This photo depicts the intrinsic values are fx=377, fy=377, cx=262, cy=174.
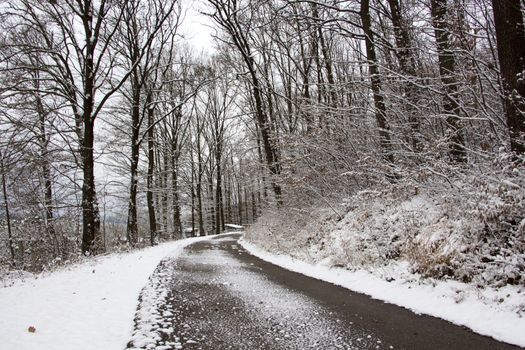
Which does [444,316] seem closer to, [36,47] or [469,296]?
[469,296]

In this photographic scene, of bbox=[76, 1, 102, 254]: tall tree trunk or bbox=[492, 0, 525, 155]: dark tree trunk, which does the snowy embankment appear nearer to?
bbox=[76, 1, 102, 254]: tall tree trunk

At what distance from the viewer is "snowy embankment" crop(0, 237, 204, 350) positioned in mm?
4469

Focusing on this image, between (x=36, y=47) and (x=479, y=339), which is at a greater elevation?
(x=36, y=47)

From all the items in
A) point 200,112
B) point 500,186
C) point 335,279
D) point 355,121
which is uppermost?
point 200,112

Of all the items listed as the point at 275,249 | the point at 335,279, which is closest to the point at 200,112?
the point at 275,249

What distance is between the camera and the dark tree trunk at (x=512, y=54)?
577cm

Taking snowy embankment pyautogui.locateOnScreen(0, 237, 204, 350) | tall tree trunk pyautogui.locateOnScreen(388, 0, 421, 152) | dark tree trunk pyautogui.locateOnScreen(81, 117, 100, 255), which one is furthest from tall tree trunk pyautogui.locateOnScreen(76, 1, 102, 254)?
tall tree trunk pyautogui.locateOnScreen(388, 0, 421, 152)

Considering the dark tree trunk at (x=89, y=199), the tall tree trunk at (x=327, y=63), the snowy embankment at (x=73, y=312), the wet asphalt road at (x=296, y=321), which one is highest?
the tall tree trunk at (x=327, y=63)

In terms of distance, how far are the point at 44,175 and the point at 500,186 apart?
53.3ft

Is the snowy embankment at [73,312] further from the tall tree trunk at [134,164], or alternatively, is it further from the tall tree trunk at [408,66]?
the tall tree trunk at [134,164]

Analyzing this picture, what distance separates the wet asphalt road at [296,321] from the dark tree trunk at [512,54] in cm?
330

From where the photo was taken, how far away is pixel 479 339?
153 inches

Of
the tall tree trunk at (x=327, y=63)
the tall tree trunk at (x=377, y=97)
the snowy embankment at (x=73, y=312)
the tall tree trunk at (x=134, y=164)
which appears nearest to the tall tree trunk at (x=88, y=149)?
the tall tree trunk at (x=134, y=164)

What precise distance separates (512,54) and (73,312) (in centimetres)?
785
